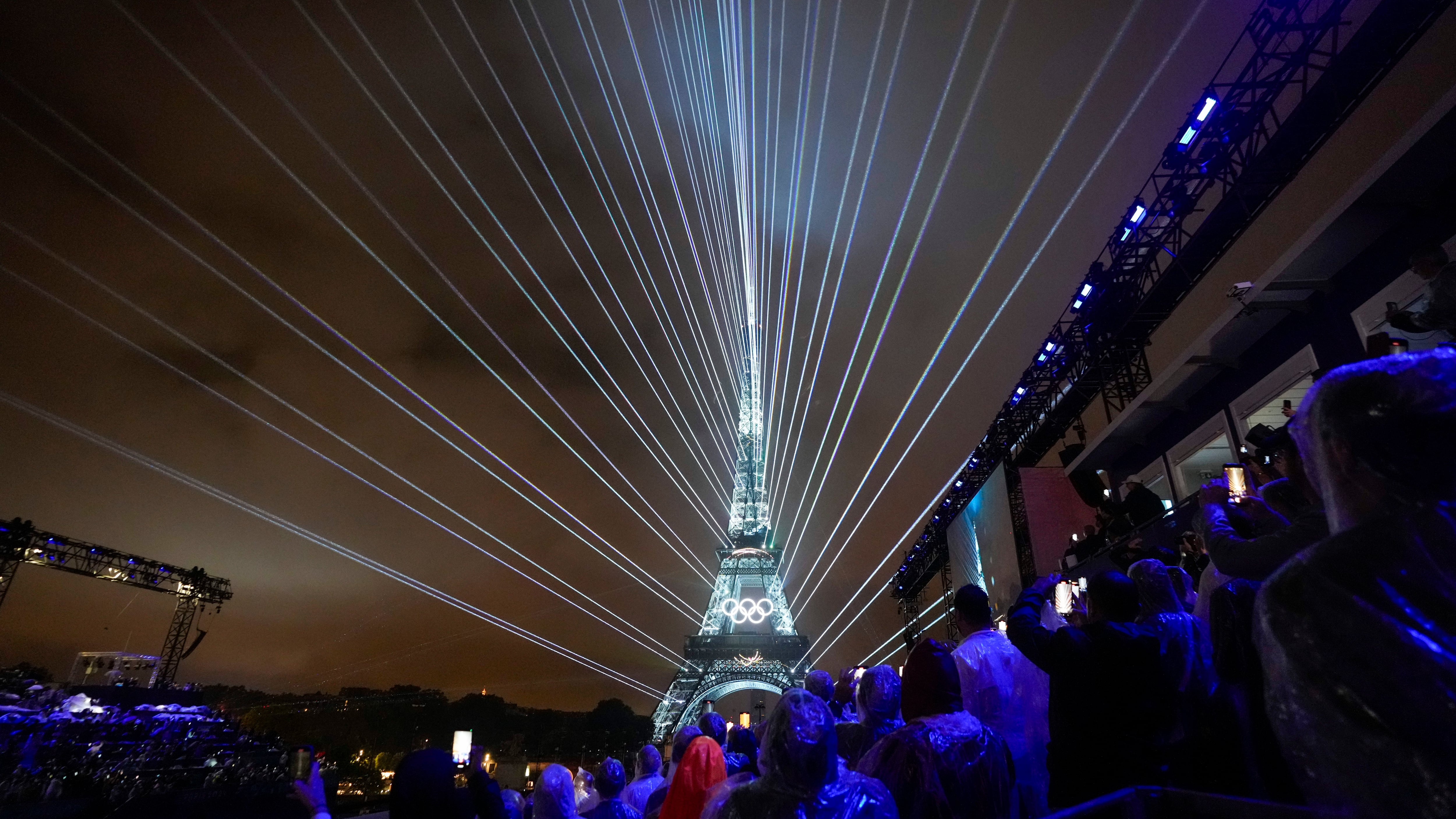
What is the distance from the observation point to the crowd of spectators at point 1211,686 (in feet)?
3.65

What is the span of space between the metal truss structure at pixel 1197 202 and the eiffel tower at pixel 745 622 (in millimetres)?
27765

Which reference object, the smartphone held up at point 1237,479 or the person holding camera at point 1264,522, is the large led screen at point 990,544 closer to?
the smartphone held up at point 1237,479

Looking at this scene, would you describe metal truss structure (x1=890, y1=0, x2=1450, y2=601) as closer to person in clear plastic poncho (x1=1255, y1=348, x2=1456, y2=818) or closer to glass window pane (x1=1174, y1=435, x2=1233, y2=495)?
glass window pane (x1=1174, y1=435, x2=1233, y2=495)

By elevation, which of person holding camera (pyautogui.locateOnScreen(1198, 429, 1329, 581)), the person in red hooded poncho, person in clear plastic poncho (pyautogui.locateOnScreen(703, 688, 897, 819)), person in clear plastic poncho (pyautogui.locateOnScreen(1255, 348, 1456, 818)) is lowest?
the person in red hooded poncho

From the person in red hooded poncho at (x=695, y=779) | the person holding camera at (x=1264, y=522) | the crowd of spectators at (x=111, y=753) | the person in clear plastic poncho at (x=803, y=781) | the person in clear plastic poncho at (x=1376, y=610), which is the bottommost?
the crowd of spectators at (x=111, y=753)

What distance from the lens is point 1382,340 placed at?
5.92m

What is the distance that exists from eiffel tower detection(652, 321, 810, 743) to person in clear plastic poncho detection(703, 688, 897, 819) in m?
38.5

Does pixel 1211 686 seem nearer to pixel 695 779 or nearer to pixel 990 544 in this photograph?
pixel 695 779

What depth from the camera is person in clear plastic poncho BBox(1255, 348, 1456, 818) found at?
106 cm

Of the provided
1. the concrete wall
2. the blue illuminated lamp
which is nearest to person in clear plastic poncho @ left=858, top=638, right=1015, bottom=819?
the blue illuminated lamp

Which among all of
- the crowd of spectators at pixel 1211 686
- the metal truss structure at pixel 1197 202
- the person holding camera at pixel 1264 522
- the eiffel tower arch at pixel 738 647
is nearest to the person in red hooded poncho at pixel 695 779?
the crowd of spectators at pixel 1211 686

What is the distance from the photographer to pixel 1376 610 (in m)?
1.12

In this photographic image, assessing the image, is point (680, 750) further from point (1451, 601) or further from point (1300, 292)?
point (1300, 292)

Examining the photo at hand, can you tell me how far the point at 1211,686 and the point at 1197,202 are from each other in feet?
39.6
